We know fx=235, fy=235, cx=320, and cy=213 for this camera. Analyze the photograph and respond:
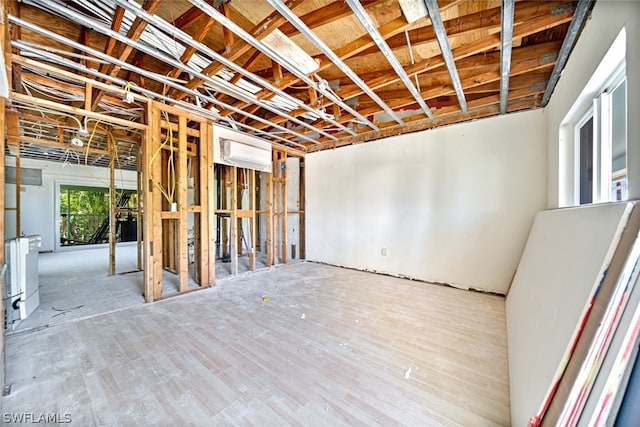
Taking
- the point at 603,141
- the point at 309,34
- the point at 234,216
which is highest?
the point at 309,34

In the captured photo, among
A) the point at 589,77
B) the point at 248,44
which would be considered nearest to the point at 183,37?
the point at 248,44

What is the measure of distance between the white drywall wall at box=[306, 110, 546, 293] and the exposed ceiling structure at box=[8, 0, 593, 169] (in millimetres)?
433

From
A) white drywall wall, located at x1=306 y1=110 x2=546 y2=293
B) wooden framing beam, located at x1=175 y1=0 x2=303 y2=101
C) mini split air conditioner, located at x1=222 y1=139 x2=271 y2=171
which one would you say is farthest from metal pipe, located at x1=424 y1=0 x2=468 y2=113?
mini split air conditioner, located at x1=222 y1=139 x2=271 y2=171

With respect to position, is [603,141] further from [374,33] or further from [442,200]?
[442,200]

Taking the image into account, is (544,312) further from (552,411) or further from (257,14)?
(257,14)

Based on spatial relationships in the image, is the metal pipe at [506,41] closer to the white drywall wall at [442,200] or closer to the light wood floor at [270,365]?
the white drywall wall at [442,200]

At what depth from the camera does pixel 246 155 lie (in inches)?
161

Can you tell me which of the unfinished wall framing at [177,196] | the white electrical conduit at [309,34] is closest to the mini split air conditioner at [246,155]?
the unfinished wall framing at [177,196]

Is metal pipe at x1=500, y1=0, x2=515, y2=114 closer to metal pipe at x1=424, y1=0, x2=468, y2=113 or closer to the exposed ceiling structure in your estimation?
the exposed ceiling structure

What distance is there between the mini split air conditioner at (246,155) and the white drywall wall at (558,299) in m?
3.99

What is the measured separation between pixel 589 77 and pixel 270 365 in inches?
124

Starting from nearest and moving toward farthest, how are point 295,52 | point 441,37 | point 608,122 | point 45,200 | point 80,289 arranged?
point 608,122 < point 441,37 < point 295,52 < point 80,289 < point 45,200

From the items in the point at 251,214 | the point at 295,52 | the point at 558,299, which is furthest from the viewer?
the point at 251,214

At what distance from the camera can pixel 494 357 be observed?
1.91 meters
